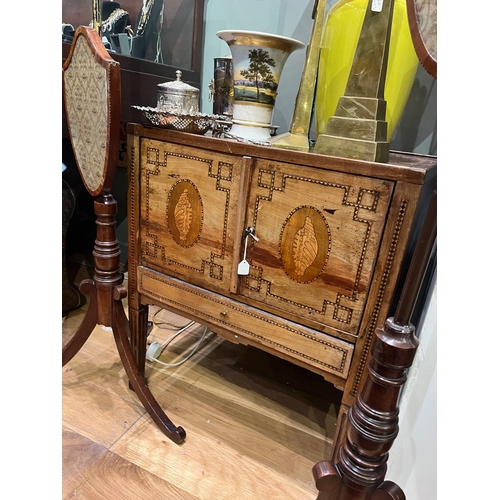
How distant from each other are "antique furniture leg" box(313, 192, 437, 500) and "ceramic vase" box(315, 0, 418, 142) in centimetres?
54

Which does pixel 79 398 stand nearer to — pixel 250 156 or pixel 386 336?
pixel 250 156

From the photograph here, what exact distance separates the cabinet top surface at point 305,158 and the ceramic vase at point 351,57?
19cm

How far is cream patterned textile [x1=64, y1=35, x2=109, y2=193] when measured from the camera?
2.96 feet

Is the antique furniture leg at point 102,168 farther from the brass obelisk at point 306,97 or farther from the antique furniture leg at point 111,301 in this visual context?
the brass obelisk at point 306,97

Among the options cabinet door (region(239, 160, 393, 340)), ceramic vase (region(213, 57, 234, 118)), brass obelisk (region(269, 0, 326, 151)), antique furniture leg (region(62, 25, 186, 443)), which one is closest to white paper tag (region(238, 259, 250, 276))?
cabinet door (region(239, 160, 393, 340))

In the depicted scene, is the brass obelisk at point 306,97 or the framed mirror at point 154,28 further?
the framed mirror at point 154,28

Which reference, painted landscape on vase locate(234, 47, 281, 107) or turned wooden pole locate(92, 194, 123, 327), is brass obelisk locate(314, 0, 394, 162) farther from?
turned wooden pole locate(92, 194, 123, 327)

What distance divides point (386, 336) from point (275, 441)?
0.84 m

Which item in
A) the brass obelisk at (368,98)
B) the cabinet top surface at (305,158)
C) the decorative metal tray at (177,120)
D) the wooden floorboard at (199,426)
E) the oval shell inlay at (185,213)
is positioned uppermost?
the brass obelisk at (368,98)

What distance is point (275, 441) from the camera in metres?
1.20

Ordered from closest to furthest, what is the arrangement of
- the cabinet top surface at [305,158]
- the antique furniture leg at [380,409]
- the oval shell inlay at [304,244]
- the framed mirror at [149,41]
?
the antique furniture leg at [380,409] < the cabinet top surface at [305,158] < the oval shell inlay at [304,244] < the framed mirror at [149,41]

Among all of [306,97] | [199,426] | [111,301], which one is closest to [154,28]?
[306,97]

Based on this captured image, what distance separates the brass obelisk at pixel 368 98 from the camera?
0.76 m

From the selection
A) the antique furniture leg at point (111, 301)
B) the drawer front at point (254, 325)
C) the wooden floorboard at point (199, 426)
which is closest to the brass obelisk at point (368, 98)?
the drawer front at point (254, 325)
